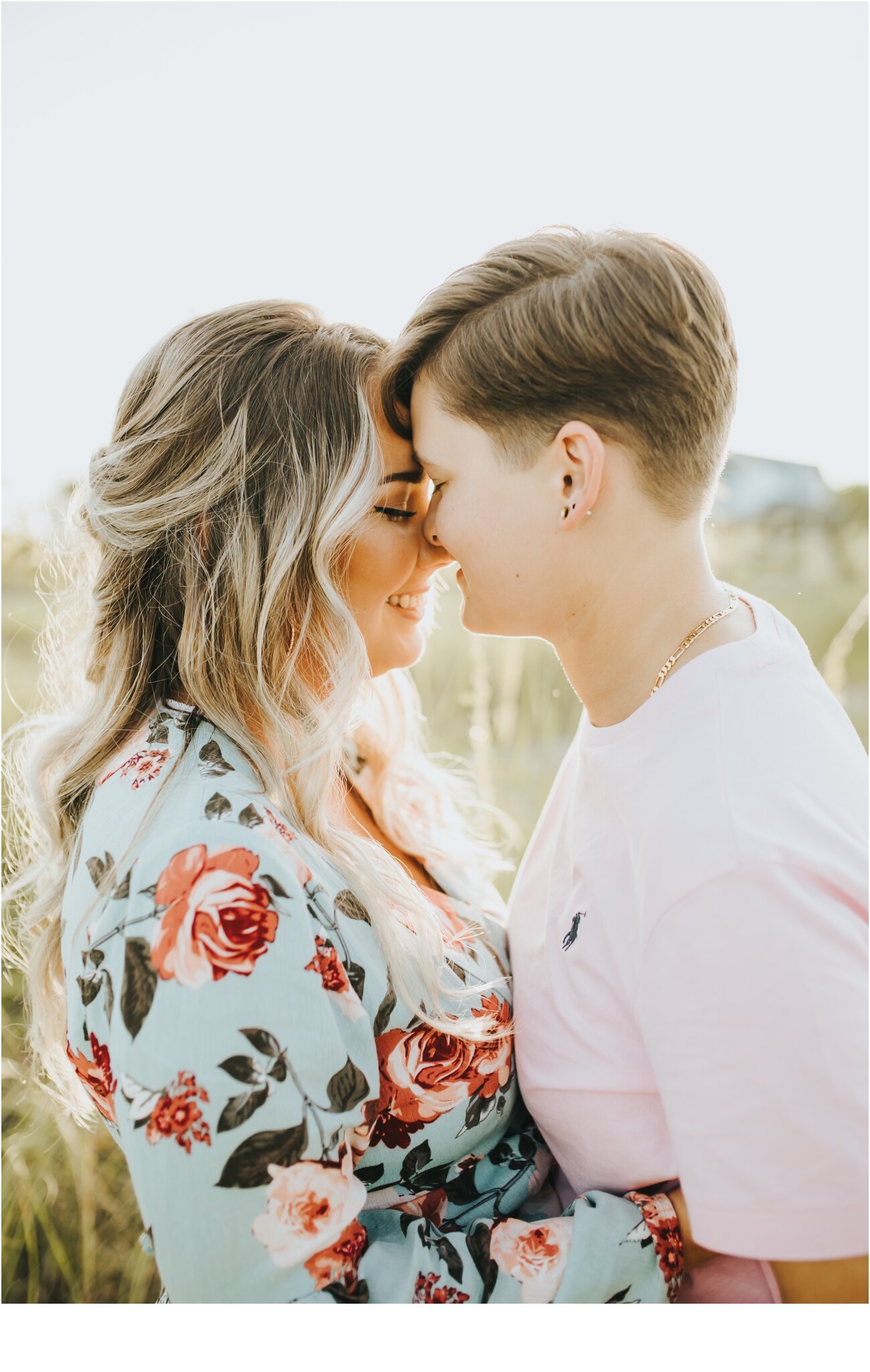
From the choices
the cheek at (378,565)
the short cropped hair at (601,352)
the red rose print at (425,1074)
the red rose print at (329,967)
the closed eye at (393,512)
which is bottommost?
the red rose print at (425,1074)

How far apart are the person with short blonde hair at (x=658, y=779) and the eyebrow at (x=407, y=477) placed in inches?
2.6

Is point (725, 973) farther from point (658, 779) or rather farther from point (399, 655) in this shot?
point (399, 655)

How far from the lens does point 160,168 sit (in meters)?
2.16

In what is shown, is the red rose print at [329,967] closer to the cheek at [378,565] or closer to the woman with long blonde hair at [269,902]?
the woman with long blonde hair at [269,902]

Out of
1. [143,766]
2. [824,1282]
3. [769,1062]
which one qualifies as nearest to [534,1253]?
[824,1282]

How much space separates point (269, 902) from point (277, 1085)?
0.71 ft

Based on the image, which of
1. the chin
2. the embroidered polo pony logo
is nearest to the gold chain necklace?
the embroidered polo pony logo

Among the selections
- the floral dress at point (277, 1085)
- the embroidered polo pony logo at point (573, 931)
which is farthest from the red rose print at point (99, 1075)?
the embroidered polo pony logo at point (573, 931)

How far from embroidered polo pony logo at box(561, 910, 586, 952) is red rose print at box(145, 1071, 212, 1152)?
0.62 metres

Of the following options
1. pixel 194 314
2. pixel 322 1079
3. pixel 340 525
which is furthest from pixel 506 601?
pixel 322 1079

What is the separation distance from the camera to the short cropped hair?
4.48 feet

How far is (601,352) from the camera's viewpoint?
136cm

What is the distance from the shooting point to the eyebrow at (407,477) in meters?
1.62

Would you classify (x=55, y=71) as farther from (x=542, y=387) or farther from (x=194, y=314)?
(x=542, y=387)
